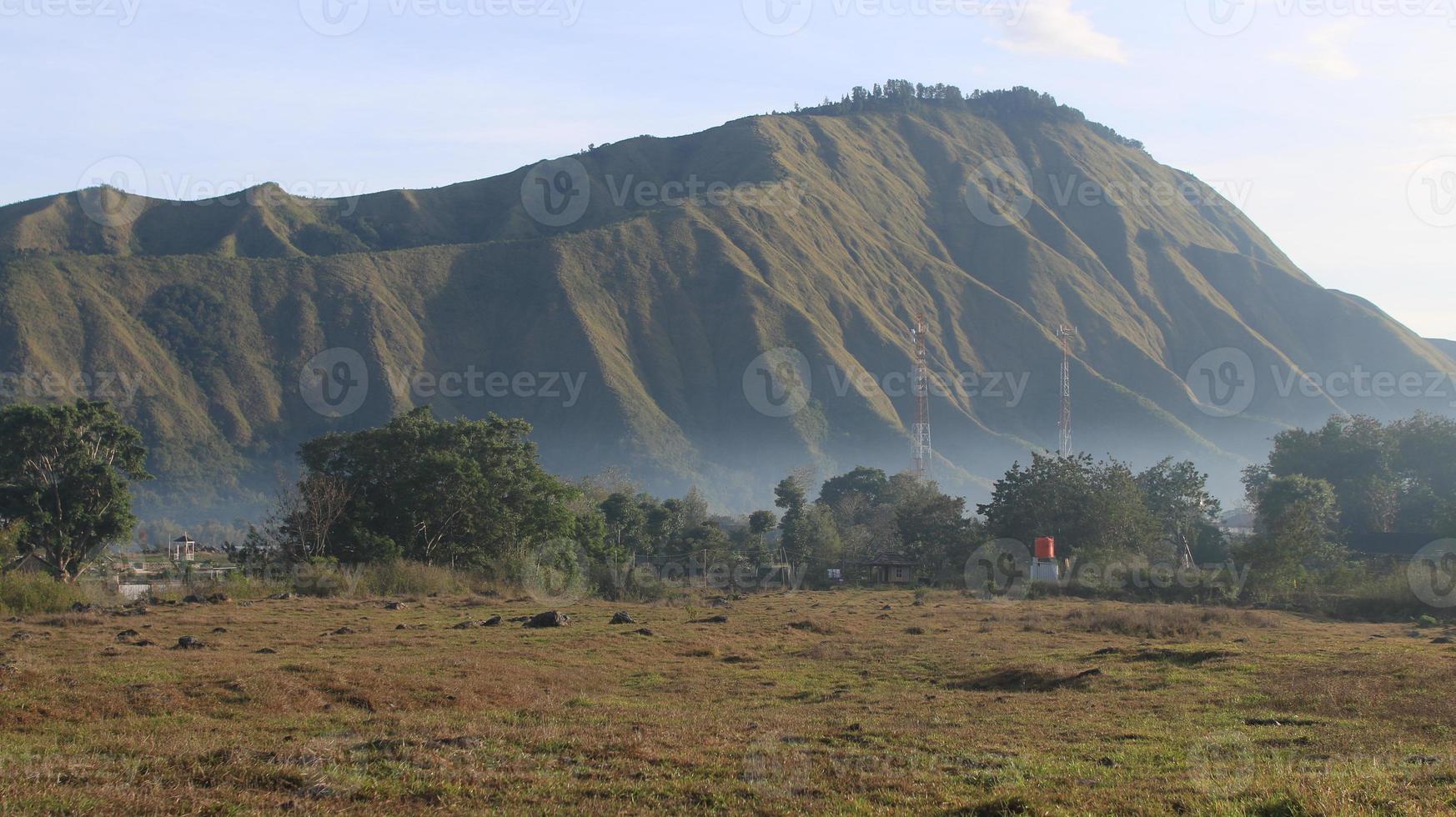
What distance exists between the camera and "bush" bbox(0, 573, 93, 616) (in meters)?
33.1

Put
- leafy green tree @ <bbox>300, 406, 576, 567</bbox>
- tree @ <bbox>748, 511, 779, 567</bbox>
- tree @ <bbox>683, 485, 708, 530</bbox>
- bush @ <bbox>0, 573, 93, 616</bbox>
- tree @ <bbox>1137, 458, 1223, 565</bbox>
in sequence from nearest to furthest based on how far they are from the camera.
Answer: bush @ <bbox>0, 573, 93, 616</bbox>
leafy green tree @ <bbox>300, 406, 576, 567</bbox>
tree @ <bbox>1137, 458, 1223, 565</bbox>
tree @ <bbox>748, 511, 779, 567</bbox>
tree @ <bbox>683, 485, 708, 530</bbox>

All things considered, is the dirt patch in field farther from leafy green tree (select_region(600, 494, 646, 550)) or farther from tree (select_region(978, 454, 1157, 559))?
leafy green tree (select_region(600, 494, 646, 550))

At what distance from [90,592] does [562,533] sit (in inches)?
813

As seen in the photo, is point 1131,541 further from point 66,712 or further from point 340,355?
point 340,355

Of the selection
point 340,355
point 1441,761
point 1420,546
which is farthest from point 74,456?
point 340,355
